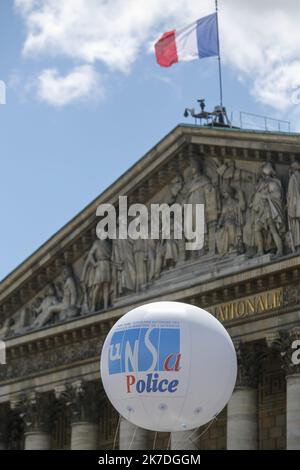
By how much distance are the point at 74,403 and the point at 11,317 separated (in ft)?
16.8

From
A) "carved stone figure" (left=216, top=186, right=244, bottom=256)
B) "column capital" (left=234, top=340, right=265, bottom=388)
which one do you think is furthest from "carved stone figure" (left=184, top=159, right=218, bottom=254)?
"column capital" (left=234, top=340, right=265, bottom=388)

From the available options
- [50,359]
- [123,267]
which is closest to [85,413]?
[50,359]

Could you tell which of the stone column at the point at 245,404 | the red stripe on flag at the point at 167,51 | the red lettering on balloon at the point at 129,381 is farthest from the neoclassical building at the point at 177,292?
the red lettering on balloon at the point at 129,381

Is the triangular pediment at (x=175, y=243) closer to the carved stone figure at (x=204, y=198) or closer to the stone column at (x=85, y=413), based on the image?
the carved stone figure at (x=204, y=198)

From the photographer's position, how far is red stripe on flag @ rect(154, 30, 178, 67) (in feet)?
185

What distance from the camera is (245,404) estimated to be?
171 feet

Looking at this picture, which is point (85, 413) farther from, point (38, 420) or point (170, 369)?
→ point (170, 369)

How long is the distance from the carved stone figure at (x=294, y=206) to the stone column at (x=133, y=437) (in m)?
8.42

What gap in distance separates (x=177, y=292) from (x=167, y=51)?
7633mm

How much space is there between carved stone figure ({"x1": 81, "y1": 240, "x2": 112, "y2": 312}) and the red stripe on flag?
6.00m

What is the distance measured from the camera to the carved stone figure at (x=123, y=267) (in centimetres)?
5672

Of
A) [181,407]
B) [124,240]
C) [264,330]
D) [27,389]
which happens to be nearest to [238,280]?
[264,330]

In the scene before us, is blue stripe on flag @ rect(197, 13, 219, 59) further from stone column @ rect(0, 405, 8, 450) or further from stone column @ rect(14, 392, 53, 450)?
stone column @ rect(0, 405, 8, 450)

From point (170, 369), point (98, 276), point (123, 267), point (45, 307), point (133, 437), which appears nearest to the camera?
point (170, 369)
